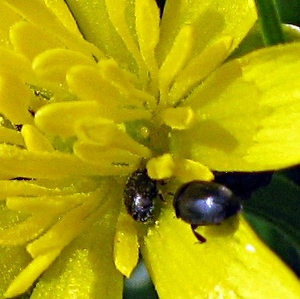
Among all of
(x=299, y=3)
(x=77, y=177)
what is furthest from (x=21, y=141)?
(x=299, y=3)

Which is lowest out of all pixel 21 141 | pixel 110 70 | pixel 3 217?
pixel 3 217

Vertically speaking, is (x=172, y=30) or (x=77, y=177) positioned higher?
(x=172, y=30)

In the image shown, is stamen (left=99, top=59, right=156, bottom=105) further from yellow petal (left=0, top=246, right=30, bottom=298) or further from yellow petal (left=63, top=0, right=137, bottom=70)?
yellow petal (left=0, top=246, right=30, bottom=298)

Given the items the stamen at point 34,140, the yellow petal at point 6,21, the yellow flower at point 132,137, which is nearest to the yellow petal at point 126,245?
the yellow flower at point 132,137

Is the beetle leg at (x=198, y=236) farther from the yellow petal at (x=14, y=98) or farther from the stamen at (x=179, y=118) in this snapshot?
the yellow petal at (x=14, y=98)

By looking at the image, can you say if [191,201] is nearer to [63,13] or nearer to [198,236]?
[198,236]

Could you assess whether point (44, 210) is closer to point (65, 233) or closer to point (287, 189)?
point (65, 233)
